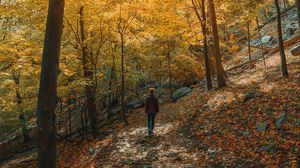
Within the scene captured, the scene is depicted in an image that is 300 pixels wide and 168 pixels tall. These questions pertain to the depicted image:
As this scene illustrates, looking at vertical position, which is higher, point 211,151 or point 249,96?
point 249,96

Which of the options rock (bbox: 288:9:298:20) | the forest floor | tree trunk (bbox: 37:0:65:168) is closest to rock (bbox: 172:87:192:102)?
the forest floor

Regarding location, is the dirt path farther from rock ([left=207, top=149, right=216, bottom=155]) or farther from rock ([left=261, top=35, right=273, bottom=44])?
rock ([left=261, top=35, right=273, bottom=44])

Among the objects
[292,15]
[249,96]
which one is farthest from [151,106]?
[292,15]

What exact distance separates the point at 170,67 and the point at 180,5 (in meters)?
6.57

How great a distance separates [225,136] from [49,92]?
21.6 ft

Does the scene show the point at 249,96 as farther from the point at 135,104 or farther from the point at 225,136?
the point at 135,104

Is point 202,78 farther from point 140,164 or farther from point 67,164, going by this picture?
point 140,164

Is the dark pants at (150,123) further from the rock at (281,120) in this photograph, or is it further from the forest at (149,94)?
the rock at (281,120)

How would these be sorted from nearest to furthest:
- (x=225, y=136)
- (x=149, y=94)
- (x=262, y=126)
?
(x=262, y=126) → (x=225, y=136) → (x=149, y=94)

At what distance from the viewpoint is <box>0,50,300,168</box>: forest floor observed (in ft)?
26.0

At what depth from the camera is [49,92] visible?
17.6ft

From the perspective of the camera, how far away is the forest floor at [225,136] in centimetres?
791

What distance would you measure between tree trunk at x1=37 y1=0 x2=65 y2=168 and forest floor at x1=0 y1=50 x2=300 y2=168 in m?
4.56

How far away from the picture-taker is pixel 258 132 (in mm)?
9062
